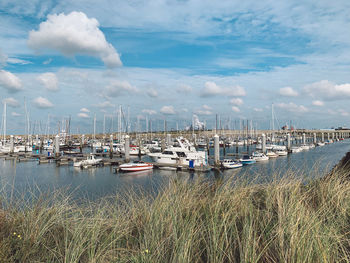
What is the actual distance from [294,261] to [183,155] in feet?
113

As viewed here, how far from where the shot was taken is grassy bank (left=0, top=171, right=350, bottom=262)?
3.32 meters

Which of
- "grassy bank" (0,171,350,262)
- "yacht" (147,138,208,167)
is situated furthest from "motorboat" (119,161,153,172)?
"grassy bank" (0,171,350,262)

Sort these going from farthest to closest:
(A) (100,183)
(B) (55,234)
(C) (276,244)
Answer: (A) (100,183)
(B) (55,234)
(C) (276,244)

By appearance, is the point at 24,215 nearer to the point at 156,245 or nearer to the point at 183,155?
the point at 156,245

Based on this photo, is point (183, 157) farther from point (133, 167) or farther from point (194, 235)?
point (194, 235)

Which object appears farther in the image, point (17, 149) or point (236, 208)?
point (17, 149)

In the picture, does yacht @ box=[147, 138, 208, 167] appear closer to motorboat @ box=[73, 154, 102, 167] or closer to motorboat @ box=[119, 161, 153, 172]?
motorboat @ box=[119, 161, 153, 172]

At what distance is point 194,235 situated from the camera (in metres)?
3.90

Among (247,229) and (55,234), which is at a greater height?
(247,229)

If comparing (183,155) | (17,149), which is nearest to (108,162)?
(183,155)

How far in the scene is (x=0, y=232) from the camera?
4457 mm

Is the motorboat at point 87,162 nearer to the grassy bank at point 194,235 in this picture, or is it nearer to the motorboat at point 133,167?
the motorboat at point 133,167

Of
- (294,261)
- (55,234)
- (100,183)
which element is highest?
(294,261)

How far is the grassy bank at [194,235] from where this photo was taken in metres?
3.32
